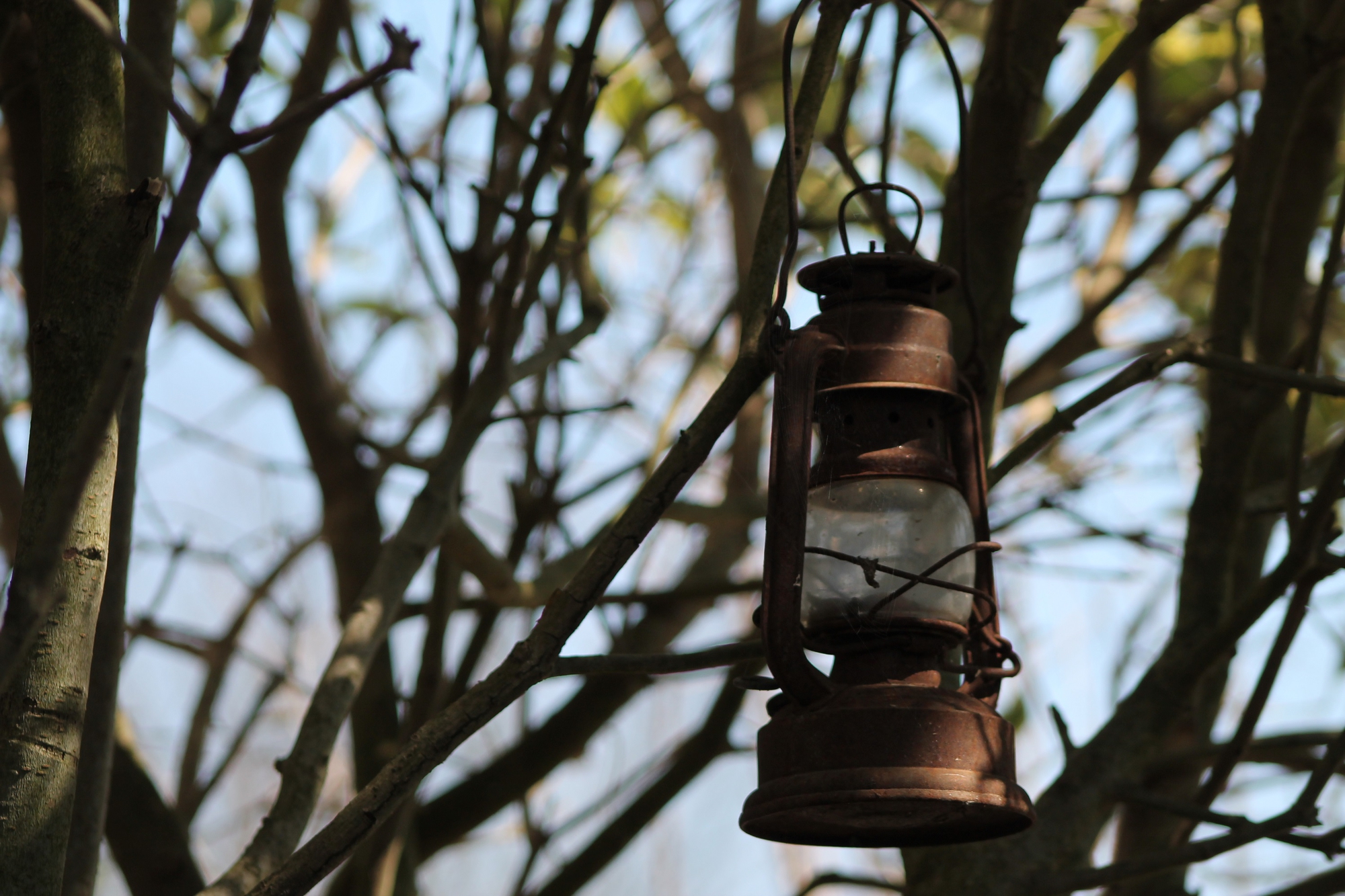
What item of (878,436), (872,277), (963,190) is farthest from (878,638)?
(963,190)

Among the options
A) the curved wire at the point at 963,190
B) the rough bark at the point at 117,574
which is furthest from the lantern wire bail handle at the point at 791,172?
the rough bark at the point at 117,574

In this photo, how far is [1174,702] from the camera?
149cm

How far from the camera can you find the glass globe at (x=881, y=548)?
0.93 m

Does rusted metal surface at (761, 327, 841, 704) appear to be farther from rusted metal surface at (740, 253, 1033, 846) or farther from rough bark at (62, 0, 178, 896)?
rough bark at (62, 0, 178, 896)

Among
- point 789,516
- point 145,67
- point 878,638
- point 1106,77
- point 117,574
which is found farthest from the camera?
point 1106,77

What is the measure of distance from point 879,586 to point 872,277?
0.24m

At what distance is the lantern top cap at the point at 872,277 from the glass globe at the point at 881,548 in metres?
0.15

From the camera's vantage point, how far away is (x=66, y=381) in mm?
871

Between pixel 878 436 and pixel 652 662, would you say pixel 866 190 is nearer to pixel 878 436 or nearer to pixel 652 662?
pixel 878 436

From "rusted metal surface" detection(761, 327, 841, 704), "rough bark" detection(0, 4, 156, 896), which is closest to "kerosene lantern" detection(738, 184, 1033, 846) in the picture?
"rusted metal surface" detection(761, 327, 841, 704)

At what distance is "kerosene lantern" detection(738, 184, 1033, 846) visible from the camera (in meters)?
0.84

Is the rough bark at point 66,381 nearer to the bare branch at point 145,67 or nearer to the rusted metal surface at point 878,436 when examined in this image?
the bare branch at point 145,67

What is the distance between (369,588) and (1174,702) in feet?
3.08

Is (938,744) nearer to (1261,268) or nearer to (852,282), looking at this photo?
(852,282)
